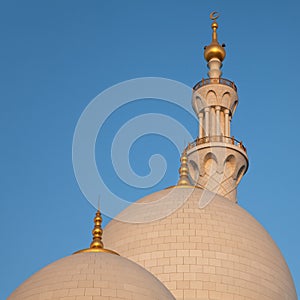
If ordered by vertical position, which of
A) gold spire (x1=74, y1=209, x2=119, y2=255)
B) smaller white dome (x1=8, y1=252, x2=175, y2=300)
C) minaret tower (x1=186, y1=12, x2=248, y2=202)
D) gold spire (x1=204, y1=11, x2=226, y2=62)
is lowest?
smaller white dome (x1=8, y1=252, x2=175, y2=300)

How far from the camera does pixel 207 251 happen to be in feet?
99.5

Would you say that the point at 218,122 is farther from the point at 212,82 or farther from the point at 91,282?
the point at 91,282

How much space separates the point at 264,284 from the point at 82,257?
7.05 metres

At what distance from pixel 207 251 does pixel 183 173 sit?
578cm

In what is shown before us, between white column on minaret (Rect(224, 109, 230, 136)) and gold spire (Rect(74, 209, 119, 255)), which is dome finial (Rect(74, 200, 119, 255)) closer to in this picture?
gold spire (Rect(74, 209, 119, 255))

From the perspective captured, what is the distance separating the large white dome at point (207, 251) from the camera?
1161 inches

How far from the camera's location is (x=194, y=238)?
30.6 m

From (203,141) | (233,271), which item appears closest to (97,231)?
(233,271)

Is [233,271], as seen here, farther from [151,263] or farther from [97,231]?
[97,231]

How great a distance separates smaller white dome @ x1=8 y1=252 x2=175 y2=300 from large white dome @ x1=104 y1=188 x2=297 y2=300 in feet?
14.4

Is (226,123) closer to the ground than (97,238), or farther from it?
farther from it

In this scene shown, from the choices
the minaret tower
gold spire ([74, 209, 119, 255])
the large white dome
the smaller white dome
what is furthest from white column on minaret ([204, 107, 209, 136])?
the smaller white dome

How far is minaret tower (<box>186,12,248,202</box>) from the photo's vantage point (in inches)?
1555

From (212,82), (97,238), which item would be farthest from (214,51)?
(97,238)
